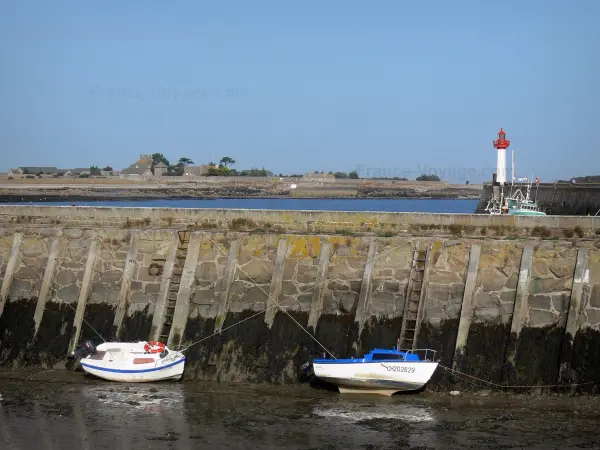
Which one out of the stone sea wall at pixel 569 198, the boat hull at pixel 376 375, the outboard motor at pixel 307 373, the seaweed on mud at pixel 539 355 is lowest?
the outboard motor at pixel 307 373

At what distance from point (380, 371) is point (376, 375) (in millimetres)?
157

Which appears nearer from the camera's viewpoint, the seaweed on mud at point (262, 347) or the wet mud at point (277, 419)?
the wet mud at point (277, 419)

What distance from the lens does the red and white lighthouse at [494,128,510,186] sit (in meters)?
46.8

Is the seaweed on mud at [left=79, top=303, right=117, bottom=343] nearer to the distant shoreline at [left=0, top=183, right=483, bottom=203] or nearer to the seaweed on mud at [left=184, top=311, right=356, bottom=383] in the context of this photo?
the seaweed on mud at [left=184, top=311, right=356, bottom=383]

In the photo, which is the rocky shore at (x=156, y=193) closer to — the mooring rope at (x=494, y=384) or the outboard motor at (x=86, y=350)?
the outboard motor at (x=86, y=350)

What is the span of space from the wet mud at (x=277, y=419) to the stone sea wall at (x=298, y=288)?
3.40 feet

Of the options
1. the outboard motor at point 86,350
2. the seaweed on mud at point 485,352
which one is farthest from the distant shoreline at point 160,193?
the seaweed on mud at point 485,352

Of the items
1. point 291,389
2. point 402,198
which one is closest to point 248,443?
point 291,389

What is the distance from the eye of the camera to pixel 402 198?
186375 millimetres

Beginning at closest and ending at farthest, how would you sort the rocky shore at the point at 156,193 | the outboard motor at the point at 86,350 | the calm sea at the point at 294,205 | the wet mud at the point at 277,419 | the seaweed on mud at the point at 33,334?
1. the wet mud at the point at 277,419
2. the outboard motor at the point at 86,350
3. the seaweed on mud at the point at 33,334
4. the calm sea at the point at 294,205
5. the rocky shore at the point at 156,193

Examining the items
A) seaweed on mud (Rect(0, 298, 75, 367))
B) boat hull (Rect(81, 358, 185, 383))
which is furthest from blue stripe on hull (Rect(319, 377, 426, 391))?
seaweed on mud (Rect(0, 298, 75, 367))

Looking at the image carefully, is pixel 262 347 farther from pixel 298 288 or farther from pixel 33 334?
pixel 33 334

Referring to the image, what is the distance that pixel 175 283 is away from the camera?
27.1 meters

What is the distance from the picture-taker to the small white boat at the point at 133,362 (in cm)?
2503
